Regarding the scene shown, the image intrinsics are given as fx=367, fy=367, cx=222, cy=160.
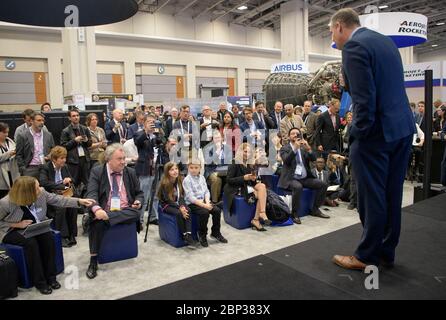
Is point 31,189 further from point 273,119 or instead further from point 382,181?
point 273,119

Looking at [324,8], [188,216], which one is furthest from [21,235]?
[324,8]

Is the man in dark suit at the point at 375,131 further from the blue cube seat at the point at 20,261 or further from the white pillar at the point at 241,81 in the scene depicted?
the white pillar at the point at 241,81

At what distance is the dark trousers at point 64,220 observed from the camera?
155 inches

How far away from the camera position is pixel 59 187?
3.97m

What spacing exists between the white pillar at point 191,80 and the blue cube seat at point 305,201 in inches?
541

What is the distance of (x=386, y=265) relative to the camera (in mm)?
1749

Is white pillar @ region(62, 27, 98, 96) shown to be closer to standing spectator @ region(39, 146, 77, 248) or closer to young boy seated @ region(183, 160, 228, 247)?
standing spectator @ region(39, 146, 77, 248)

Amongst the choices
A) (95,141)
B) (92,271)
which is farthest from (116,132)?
(92,271)

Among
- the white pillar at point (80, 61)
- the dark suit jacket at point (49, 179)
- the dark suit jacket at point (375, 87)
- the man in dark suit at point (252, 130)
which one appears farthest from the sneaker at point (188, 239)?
the white pillar at point (80, 61)

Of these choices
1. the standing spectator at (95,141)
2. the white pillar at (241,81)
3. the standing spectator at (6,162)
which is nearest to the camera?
the standing spectator at (6,162)

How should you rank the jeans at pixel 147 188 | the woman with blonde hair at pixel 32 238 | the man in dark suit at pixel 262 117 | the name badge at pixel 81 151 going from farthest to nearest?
the man in dark suit at pixel 262 117, the name badge at pixel 81 151, the jeans at pixel 147 188, the woman with blonde hair at pixel 32 238

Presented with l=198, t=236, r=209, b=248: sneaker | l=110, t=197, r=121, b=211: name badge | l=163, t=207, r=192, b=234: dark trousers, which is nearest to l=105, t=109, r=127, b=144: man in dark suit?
l=163, t=207, r=192, b=234: dark trousers

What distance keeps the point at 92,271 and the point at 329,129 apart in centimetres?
414
